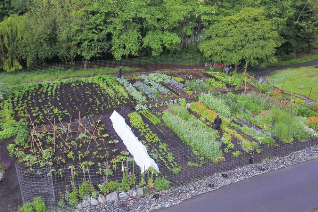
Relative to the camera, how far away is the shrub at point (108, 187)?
927cm

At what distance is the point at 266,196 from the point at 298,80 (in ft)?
43.4

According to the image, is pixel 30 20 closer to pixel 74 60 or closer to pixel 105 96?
pixel 74 60

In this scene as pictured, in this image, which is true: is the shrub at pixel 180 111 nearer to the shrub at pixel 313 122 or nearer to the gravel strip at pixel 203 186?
the gravel strip at pixel 203 186

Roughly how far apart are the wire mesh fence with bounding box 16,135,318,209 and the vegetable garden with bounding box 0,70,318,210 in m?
0.04

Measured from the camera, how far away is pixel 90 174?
10.1 m

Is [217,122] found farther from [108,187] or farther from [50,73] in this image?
[50,73]

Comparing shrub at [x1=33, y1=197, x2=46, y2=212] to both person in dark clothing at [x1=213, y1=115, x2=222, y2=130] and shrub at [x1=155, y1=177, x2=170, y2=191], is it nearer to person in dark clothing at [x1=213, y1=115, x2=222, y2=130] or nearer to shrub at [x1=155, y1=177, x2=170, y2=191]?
shrub at [x1=155, y1=177, x2=170, y2=191]

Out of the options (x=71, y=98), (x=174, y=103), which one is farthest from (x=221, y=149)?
(x=71, y=98)

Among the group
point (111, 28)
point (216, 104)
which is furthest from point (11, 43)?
point (216, 104)

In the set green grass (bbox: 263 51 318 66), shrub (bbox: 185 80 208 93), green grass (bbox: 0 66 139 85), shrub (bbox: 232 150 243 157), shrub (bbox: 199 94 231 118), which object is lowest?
shrub (bbox: 232 150 243 157)

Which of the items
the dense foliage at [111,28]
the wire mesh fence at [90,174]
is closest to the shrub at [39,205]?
the wire mesh fence at [90,174]

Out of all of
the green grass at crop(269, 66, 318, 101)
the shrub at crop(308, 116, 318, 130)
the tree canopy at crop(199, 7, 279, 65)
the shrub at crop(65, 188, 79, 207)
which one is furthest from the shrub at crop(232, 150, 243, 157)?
the tree canopy at crop(199, 7, 279, 65)

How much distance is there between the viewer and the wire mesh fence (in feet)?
30.6

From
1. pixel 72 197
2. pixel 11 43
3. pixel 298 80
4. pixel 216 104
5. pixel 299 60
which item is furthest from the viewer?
pixel 299 60
